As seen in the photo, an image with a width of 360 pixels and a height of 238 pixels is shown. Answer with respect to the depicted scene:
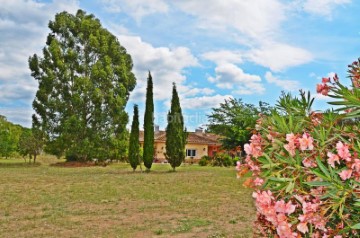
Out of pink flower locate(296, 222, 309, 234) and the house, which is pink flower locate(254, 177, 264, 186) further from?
the house

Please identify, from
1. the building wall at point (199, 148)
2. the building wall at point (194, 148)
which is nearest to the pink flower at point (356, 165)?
the building wall at point (194, 148)

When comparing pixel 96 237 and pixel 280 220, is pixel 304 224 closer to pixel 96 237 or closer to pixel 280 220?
pixel 280 220

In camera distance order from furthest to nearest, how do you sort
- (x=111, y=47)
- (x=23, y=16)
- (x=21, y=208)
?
1. (x=111, y=47)
2. (x=23, y=16)
3. (x=21, y=208)

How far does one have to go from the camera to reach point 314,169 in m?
1.97

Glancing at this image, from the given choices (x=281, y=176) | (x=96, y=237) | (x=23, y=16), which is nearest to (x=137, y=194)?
(x=96, y=237)

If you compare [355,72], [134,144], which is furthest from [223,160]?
[355,72]

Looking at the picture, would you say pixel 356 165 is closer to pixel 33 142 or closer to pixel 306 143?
pixel 306 143

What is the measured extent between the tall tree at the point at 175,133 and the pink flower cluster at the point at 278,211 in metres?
18.4

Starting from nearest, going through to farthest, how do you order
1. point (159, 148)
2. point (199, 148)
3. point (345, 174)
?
point (345, 174) < point (159, 148) < point (199, 148)

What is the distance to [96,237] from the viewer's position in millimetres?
6184

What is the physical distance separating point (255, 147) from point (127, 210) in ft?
22.4

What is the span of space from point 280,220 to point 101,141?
27.7 m

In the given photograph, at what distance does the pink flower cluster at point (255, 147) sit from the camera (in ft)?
7.65

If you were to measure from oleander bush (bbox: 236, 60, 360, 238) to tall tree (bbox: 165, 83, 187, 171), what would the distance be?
59.9 feet
